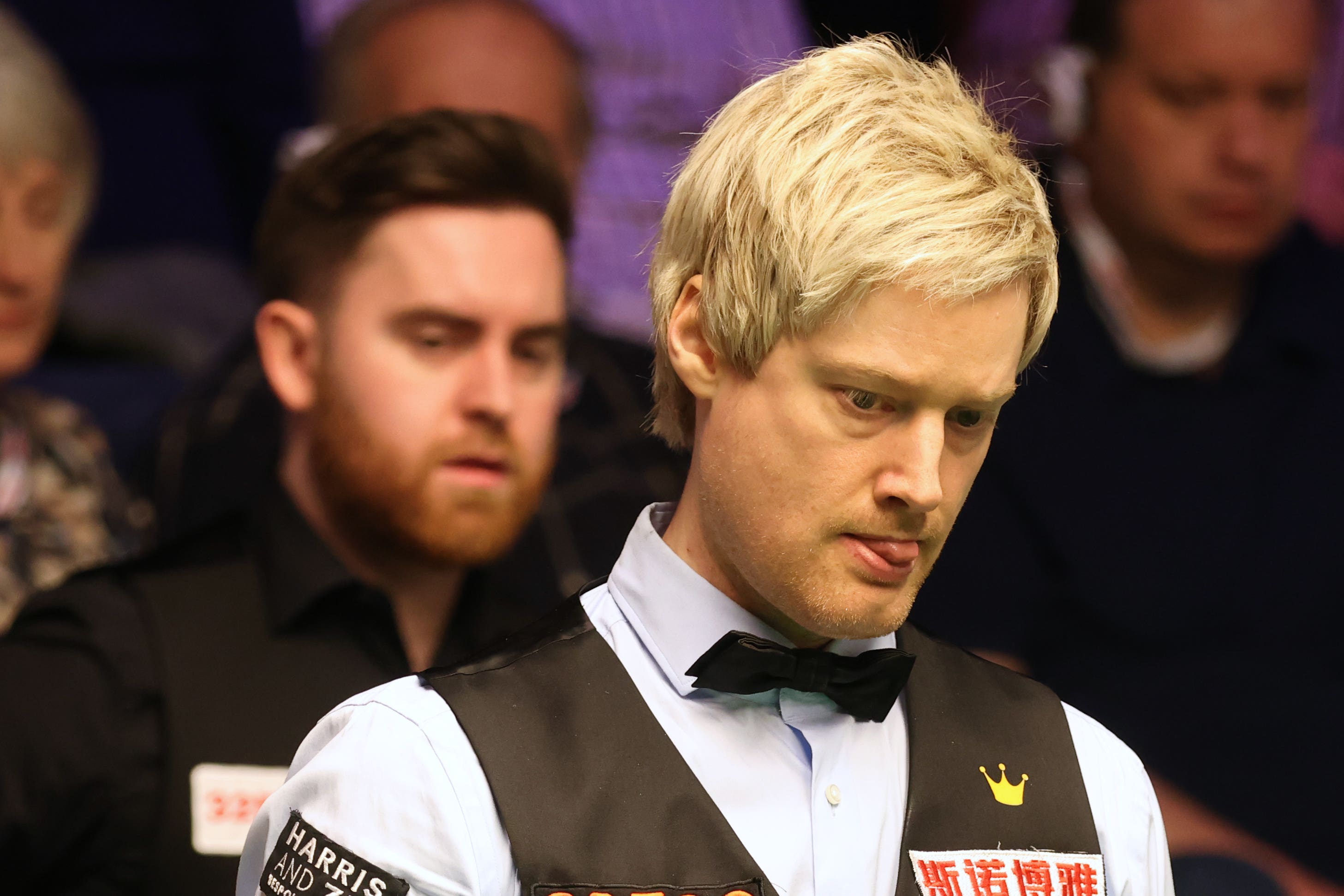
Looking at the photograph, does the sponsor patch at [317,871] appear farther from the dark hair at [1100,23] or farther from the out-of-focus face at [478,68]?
the dark hair at [1100,23]

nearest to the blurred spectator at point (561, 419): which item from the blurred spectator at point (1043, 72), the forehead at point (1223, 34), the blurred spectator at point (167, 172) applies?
the blurred spectator at point (167, 172)

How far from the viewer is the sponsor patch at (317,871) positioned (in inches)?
42.6

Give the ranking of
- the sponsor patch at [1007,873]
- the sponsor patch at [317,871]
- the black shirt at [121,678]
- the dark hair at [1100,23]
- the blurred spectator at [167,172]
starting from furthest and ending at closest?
the blurred spectator at [167,172] < the dark hair at [1100,23] < the black shirt at [121,678] < the sponsor patch at [1007,873] < the sponsor patch at [317,871]

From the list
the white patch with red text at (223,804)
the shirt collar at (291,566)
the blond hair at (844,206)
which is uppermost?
the blond hair at (844,206)

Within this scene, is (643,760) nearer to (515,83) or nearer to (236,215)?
(515,83)

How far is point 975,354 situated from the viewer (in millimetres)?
1119

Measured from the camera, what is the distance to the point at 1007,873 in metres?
1.20

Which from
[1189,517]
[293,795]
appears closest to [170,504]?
[293,795]

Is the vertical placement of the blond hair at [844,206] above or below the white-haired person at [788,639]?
above

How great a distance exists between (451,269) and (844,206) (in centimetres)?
87

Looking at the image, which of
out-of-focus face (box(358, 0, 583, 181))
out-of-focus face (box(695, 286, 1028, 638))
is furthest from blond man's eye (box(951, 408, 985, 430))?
out-of-focus face (box(358, 0, 583, 181))

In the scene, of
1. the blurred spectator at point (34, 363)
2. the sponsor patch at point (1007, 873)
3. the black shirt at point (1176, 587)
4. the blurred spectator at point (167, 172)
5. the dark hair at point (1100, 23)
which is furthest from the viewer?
the blurred spectator at point (167, 172)

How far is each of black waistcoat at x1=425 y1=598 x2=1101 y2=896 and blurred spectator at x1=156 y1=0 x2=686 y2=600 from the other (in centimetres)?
122

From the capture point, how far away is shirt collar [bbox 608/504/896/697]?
1.21m
